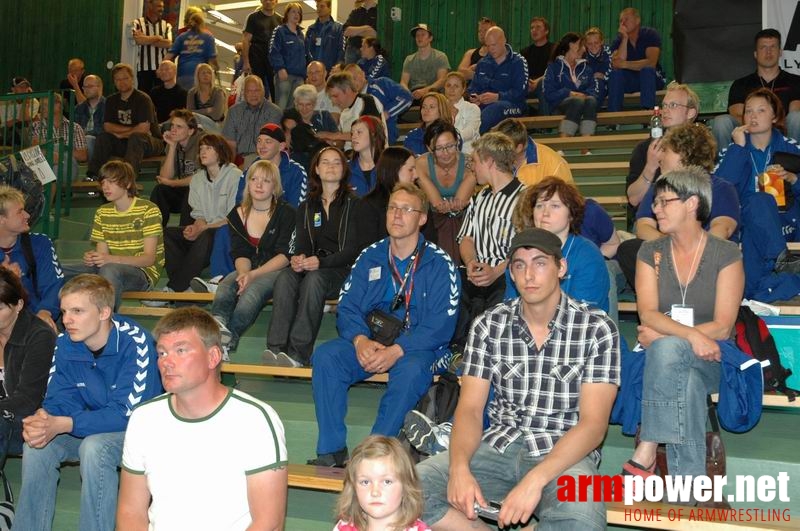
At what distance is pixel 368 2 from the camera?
10953mm

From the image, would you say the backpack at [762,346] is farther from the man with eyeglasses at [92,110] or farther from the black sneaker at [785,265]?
the man with eyeglasses at [92,110]

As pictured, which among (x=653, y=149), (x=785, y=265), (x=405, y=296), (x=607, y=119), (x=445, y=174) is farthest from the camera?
(x=607, y=119)

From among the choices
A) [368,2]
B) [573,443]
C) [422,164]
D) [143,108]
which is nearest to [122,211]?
[422,164]

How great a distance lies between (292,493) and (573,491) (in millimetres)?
1602

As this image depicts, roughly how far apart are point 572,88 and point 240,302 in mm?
4554

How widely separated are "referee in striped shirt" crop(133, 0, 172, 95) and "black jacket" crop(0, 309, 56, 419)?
7.30 meters

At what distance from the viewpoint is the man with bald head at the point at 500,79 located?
8750 mm

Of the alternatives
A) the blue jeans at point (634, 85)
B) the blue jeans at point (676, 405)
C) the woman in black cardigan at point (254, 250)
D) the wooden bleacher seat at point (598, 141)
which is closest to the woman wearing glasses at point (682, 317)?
the blue jeans at point (676, 405)

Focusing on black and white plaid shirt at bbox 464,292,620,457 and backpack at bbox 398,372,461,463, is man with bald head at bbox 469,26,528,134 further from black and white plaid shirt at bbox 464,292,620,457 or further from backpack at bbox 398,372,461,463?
black and white plaid shirt at bbox 464,292,620,457

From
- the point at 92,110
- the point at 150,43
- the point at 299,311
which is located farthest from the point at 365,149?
the point at 150,43

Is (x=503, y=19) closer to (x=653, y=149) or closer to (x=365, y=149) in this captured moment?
(x=365, y=149)

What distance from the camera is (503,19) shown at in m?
10.8

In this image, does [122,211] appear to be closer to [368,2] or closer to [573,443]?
[573,443]

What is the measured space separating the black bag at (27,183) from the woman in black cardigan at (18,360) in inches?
126
